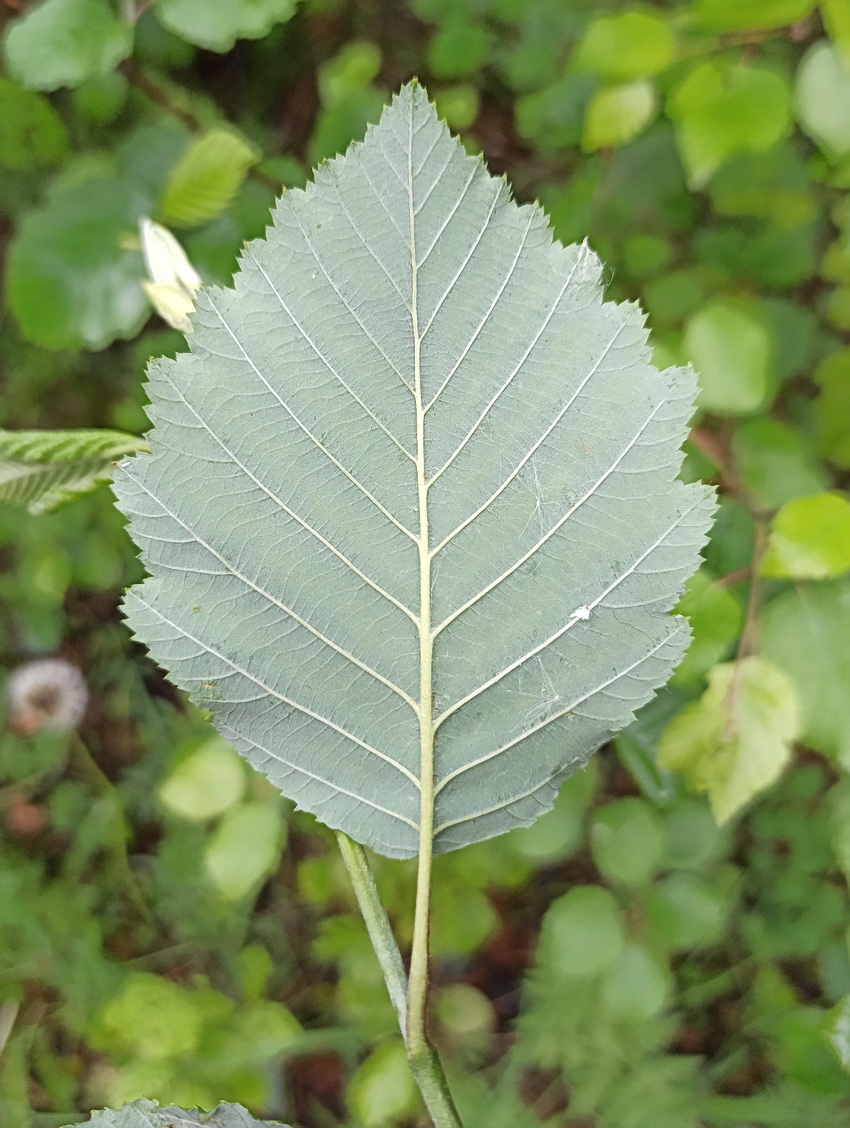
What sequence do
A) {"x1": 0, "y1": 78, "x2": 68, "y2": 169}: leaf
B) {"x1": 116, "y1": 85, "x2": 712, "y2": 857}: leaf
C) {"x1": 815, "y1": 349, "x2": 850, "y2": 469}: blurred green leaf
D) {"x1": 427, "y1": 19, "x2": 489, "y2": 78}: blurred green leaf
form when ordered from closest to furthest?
{"x1": 116, "y1": 85, "x2": 712, "y2": 857}: leaf → {"x1": 815, "y1": 349, "x2": 850, "y2": 469}: blurred green leaf → {"x1": 0, "y1": 78, "x2": 68, "y2": 169}: leaf → {"x1": 427, "y1": 19, "x2": 489, "y2": 78}: blurred green leaf

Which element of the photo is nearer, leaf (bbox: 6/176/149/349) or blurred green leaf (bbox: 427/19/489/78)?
leaf (bbox: 6/176/149/349)

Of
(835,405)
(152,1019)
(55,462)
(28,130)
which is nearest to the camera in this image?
(55,462)

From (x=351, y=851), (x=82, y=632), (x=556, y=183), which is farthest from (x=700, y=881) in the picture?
(x=82, y=632)

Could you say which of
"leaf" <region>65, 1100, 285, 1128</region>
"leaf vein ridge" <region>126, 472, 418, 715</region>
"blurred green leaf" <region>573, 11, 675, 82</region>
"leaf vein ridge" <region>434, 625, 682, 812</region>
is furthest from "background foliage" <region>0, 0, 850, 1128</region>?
"leaf" <region>65, 1100, 285, 1128</region>

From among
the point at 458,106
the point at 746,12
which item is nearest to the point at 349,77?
the point at 458,106

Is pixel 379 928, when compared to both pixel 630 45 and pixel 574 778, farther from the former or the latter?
pixel 630 45

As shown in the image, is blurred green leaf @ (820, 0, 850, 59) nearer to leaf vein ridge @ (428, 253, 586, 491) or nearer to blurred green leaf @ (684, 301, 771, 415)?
blurred green leaf @ (684, 301, 771, 415)
